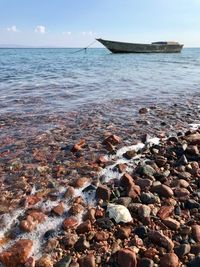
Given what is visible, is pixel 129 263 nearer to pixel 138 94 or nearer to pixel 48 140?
pixel 48 140

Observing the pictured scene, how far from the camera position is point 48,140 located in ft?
27.5

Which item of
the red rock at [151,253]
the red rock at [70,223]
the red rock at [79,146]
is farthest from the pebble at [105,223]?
the red rock at [79,146]

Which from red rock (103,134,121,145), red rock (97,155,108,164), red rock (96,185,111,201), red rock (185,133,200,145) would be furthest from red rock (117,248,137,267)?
red rock (185,133,200,145)

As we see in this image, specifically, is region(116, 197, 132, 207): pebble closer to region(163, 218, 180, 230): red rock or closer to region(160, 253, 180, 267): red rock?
region(163, 218, 180, 230): red rock

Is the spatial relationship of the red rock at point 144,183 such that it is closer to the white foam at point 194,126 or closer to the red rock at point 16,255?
the red rock at point 16,255

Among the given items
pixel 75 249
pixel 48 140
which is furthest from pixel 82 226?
pixel 48 140

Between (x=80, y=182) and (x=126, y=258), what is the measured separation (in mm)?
2270

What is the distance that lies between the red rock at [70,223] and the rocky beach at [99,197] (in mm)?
11

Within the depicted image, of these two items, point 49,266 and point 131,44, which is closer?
point 49,266

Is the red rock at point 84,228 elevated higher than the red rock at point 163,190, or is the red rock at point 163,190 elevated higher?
the red rock at point 84,228

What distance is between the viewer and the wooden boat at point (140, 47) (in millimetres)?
73750

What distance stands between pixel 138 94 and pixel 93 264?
1314cm

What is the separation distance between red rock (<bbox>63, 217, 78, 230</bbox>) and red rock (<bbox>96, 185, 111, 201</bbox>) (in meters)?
0.77

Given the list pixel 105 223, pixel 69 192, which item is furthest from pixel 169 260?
pixel 69 192
